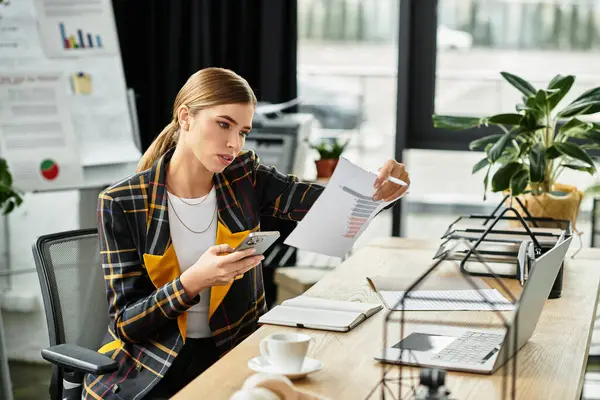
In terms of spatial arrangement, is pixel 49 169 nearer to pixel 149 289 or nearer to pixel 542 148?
pixel 149 289

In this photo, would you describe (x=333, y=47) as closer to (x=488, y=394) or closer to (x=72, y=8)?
(x=72, y=8)

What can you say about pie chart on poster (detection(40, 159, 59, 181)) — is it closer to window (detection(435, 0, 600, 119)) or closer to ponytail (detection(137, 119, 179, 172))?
ponytail (detection(137, 119, 179, 172))

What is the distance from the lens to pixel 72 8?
11.2ft

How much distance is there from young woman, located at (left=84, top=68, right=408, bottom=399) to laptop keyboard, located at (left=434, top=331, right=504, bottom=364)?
0.42 metres

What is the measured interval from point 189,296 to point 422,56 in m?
2.49

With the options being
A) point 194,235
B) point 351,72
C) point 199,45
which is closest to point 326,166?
point 351,72

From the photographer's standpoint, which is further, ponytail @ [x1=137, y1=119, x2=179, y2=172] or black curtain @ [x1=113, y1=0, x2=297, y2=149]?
black curtain @ [x1=113, y1=0, x2=297, y2=149]

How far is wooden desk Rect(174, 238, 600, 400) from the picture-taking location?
1.34 m

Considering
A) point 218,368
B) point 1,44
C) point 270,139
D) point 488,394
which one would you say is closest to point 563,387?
point 488,394

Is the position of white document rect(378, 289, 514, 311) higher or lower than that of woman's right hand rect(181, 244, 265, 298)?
lower

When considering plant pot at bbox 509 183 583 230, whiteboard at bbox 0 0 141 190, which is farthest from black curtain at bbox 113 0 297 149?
plant pot at bbox 509 183 583 230

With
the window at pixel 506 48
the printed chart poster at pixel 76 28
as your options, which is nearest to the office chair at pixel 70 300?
the printed chart poster at pixel 76 28

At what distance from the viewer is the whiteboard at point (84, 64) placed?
10.7 feet

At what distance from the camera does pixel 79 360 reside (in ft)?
5.47
